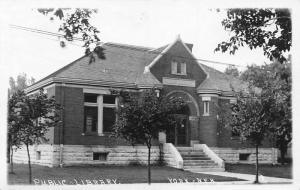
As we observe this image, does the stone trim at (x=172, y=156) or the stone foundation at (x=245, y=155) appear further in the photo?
the stone foundation at (x=245, y=155)

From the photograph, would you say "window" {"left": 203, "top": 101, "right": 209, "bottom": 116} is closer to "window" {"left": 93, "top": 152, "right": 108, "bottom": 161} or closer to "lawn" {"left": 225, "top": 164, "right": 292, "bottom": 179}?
"lawn" {"left": 225, "top": 164, "right": 292, "bottom": 179}

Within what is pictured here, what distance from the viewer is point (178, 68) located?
90.4 ft

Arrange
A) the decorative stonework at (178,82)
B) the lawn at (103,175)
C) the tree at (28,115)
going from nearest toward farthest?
the tree at (28,115), the lawn at (103,175), the decorative stonework at (178,82)

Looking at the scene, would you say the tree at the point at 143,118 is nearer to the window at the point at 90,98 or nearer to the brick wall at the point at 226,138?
the window at the point at 90,98

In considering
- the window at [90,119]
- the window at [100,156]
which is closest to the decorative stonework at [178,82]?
the window at [90,119]

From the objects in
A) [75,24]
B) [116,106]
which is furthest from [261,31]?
[116,106]

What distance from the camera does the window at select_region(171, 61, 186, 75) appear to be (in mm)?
27422

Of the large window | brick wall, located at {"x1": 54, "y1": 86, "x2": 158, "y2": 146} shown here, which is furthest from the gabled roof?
the large window

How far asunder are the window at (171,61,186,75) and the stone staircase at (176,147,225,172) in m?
4.70

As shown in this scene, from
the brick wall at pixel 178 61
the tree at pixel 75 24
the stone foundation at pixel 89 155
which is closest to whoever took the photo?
the tree at pixel 75 24

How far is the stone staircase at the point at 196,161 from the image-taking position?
24.3 metres

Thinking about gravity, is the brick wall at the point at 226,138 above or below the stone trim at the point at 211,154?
above

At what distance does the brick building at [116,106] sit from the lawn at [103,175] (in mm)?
1623

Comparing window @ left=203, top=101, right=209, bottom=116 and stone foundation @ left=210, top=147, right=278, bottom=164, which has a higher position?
window @ left=203, top=101, right=209, bottom=116
